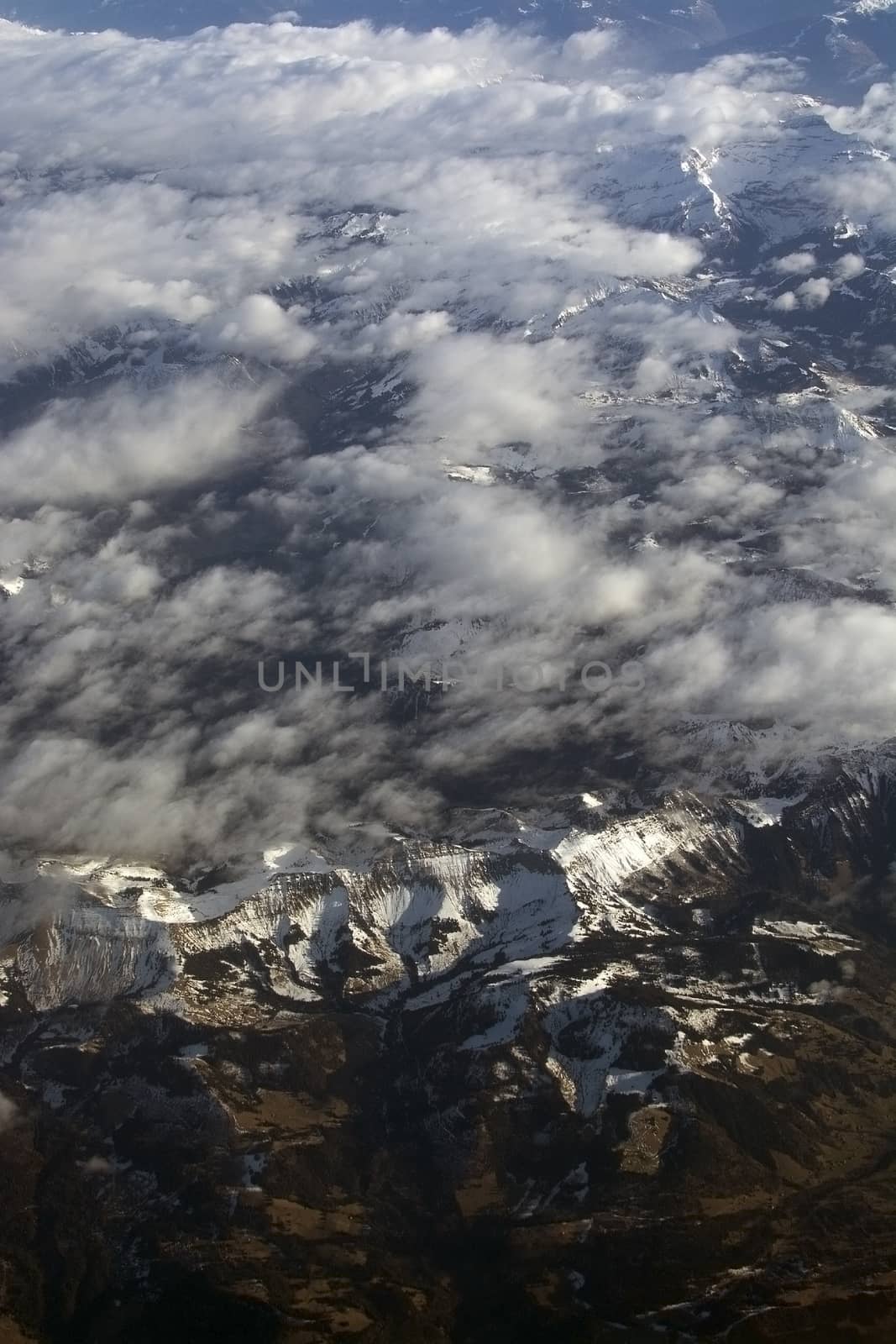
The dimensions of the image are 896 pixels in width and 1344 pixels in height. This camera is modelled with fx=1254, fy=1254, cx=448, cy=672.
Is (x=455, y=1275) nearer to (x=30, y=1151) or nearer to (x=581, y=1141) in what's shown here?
(x=581, y=1141)

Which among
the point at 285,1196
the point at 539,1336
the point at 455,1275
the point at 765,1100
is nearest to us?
the point at 539,1336

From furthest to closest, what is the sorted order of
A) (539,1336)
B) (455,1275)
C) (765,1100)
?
(765,1100) → (455,1275) → (539,1336)

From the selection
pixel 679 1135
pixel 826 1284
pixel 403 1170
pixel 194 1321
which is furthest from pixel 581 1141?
pixel 194 1321

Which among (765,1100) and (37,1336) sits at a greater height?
(37,1336)

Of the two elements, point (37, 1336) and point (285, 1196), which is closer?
point (37, 1336)

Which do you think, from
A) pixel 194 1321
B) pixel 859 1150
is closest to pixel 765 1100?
pixel 859 1150

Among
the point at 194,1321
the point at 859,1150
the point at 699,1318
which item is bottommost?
the point at 859,1150

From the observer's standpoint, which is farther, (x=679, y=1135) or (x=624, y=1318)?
(x=679, y=1135)

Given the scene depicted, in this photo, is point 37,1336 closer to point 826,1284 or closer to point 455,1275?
point 455,1275

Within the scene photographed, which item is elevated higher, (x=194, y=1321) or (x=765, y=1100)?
(x=194, y=1321)
